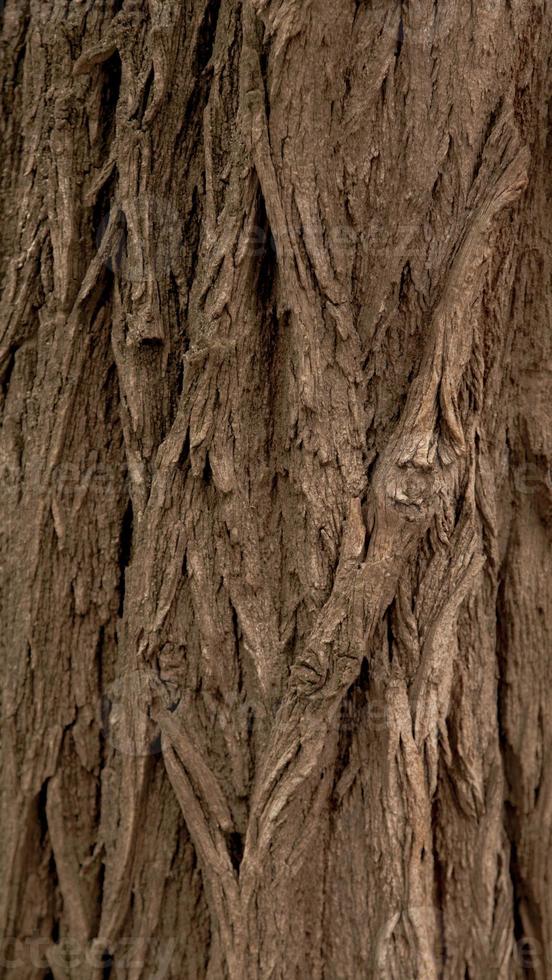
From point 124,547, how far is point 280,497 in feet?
1.29

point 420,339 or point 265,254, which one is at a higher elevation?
point 265,254

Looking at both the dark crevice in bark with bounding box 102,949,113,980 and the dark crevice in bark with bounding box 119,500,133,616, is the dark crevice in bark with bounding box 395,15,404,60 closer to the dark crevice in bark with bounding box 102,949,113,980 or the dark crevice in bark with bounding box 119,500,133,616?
the dark crevice in bark with bounding box 119,500,133,616

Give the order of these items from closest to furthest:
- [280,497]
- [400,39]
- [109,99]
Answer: [400,39] → [280,497] → [109,99]

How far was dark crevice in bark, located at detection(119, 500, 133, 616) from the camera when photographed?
1.99 meters

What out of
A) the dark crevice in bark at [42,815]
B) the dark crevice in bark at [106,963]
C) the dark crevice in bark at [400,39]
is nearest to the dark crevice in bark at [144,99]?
the dark crevice in bark at [400,39]

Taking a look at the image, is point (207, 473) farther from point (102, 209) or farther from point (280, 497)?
point (102, 209)

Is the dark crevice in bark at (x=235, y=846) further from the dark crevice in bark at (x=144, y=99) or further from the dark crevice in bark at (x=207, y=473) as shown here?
the dark crevice in bark at (x=144, y=99)

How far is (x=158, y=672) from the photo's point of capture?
189cm

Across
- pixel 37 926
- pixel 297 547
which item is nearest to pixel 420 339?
pixel 297 547

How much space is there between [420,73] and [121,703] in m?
1.51

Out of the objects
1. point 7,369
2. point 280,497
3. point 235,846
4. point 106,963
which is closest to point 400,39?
point 280,497

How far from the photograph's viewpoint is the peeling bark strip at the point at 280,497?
70.4 inches

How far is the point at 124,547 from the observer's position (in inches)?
78.6

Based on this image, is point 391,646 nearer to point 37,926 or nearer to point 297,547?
point 297,547
